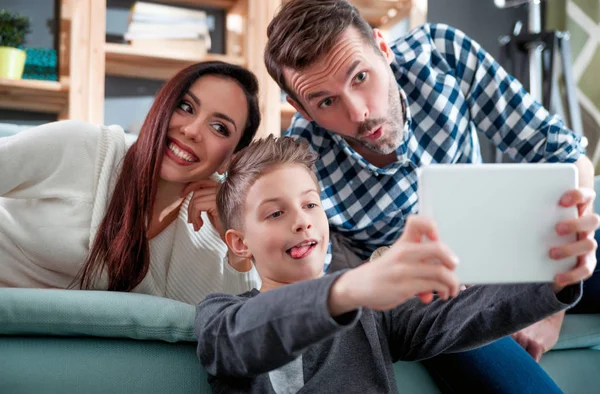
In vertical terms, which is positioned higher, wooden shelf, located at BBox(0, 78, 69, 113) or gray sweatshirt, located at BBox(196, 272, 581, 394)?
gray sweatshirt, located at BBox(196, 272, 581, 394)

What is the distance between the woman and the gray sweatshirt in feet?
1.46

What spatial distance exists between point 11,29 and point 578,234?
8.13 feet

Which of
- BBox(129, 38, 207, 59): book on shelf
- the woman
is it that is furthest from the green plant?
the woman

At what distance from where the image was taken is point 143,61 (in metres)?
2.98

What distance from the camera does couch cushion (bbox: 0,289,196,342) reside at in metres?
1.02

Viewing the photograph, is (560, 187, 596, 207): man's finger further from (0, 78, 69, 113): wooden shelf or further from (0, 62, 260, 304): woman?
(0, 78, 69, 113): wooden shelf

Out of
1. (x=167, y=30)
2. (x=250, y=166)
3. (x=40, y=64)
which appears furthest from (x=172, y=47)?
(x=250, y=166)

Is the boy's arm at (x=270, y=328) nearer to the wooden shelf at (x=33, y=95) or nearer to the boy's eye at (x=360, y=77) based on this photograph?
the boy's eye at (x=360, y=77)

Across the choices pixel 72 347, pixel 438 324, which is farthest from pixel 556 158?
pixel 72 347

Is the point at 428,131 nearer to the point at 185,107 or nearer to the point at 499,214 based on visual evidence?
the point at 185,107

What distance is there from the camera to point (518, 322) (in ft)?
2.89

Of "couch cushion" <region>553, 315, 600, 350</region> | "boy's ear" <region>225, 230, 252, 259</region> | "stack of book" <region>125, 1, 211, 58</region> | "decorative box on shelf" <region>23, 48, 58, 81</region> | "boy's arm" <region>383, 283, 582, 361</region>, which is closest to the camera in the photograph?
"boy's arm" <region>383, 283, 582, 361</region>

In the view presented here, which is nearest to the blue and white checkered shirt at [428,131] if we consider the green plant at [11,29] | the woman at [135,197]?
the woman at [135,197]

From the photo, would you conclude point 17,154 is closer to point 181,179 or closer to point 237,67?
point 181,179
